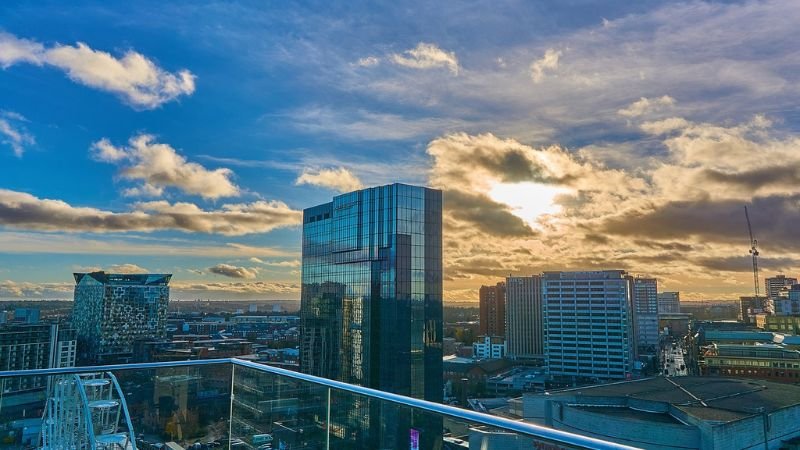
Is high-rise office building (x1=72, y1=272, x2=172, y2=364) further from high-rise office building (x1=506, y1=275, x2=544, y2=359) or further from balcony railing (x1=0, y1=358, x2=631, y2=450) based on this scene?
high-rise office building (x1=506, y1=275, x2=544, y2=359)

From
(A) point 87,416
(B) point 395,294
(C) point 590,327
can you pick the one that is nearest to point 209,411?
(A) point 87,416

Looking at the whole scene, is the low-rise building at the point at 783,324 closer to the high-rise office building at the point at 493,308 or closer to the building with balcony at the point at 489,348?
the building with balcony at the point at 489,348

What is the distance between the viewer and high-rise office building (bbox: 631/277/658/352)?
69.0 metres

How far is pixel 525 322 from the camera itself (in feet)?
217

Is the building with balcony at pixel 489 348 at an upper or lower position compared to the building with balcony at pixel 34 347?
lower

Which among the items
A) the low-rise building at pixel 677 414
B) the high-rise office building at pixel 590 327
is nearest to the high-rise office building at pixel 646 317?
the high-rise office building at pixel 590 327

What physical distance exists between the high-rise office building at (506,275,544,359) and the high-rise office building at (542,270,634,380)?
14955 mm

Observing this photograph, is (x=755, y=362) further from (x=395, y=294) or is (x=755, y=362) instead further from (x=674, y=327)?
(x=674, y=327)

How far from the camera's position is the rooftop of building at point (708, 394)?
842 inches

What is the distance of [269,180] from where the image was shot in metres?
24.0

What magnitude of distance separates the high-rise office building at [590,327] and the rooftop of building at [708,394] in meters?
16.4

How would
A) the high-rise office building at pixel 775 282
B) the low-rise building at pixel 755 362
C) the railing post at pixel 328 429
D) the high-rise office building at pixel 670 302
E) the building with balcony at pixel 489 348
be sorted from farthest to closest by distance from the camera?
1. the high-rise office building at pixel 670 302
2. the high-rise office building at pixel 775 282
3. the building with balcony at pixel 489 348
4. the low-rise building at pixel 755 362
5. the railing post at pixel 328 429

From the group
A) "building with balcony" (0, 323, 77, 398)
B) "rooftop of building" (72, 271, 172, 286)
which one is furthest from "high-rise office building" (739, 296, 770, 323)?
"building with balcony" (0, 323, 77, 398)

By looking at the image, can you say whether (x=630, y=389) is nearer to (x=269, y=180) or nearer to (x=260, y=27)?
(x=269, y=180)
